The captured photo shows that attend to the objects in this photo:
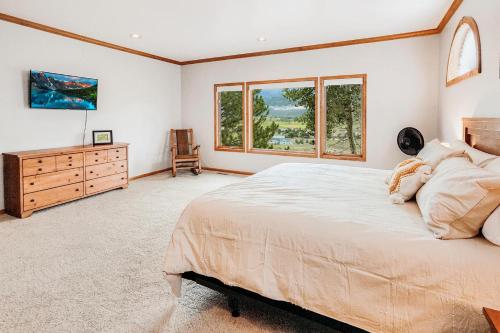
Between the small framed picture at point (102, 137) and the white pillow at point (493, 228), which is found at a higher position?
the small framed picture at point (102, 137)

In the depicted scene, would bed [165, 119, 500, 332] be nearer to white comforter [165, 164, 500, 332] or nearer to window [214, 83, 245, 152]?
white comforter [165, 164, 500, 332]

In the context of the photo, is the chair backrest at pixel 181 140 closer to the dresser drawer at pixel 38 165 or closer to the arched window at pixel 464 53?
the dresser drawer at pixel 38 165

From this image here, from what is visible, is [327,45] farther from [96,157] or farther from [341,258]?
[341,258]

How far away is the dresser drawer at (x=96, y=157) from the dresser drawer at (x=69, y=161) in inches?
4.7

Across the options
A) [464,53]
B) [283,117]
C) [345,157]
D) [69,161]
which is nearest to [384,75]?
[345,157]

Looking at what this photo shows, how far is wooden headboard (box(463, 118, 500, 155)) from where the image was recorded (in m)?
2.24

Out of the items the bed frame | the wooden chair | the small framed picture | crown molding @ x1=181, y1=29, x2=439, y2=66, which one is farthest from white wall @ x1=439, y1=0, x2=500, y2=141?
the small framed picture

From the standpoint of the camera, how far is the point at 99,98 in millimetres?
5301

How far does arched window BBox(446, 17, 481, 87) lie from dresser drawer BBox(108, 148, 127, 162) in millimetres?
4962

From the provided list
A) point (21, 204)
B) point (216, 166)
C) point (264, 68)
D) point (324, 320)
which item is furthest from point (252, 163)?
point (324, 320)

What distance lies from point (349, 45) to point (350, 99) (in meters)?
0.92


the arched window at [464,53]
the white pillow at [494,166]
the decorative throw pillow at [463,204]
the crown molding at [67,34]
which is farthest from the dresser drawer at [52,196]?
the arched window at [464,53]

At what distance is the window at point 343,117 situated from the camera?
17.4ft

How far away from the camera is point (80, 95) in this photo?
486cm
